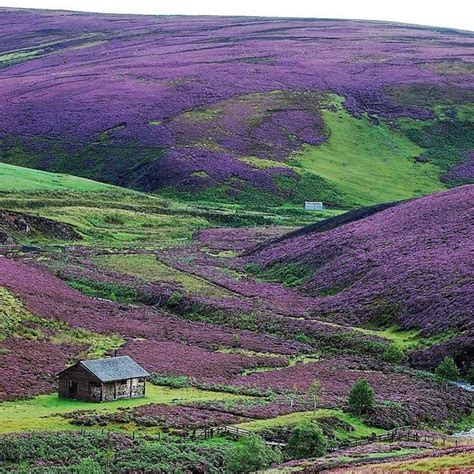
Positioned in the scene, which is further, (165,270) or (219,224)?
(219,224)

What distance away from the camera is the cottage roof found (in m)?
56.1

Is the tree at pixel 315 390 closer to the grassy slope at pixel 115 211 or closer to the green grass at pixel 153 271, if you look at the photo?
the green grass at pixel 153 271

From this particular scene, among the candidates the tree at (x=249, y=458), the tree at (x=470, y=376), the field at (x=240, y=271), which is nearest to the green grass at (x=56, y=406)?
the field at (x=240, y=271)

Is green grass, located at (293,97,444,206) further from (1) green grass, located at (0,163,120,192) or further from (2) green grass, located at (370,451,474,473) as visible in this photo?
(2) green grass, located at (370,451,474,473)

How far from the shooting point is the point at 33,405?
54531mm

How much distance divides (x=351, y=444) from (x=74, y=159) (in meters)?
122

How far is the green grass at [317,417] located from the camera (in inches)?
2060

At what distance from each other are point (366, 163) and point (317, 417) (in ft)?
374

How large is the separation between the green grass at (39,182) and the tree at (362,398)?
8365cm

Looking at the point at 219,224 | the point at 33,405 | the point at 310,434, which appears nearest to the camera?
the point at 310,434

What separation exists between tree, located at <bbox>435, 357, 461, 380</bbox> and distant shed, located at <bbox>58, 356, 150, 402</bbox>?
1929 centimetres

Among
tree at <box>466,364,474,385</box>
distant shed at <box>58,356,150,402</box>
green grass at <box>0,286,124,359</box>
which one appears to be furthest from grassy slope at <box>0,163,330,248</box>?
distant shed at <box>58,356,150,402</box>

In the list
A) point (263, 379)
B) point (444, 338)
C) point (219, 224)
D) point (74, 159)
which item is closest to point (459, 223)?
point (444, 338)

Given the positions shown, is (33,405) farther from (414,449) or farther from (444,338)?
(444,338)
